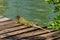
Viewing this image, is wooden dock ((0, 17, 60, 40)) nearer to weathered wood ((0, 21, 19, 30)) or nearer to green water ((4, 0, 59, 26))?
weathered wood ((0, 21, 19, 30))

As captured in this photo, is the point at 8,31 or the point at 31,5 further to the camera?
the point at 31,5

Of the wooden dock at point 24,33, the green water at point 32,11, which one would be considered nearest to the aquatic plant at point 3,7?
the green water at point 32,11

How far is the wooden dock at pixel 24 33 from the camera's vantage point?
640 cm

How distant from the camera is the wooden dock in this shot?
21.0 feet

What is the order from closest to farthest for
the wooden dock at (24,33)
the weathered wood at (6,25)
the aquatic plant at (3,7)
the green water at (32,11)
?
the wooden dock at (24,33), the weathered wood at (6,25), the green water at (32,11), the aquatic plant at (3,7)

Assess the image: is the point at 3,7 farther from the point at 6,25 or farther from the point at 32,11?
the point at 6,25

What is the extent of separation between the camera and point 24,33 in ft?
22.6

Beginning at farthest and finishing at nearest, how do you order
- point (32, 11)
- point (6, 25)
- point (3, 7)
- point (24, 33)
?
point (3, 7), point (32, 11), point (6, 25), point (24, 33)

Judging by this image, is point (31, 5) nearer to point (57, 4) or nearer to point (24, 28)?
point (24, 28)

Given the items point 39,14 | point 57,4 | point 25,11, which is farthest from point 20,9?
point 57,4

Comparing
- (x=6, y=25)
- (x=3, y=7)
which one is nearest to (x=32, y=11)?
(x=3, y=7)

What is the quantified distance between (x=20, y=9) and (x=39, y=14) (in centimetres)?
219

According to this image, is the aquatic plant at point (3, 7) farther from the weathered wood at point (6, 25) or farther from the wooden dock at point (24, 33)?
the wooden dock at point (24, 33)

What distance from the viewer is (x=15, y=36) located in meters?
6.62
